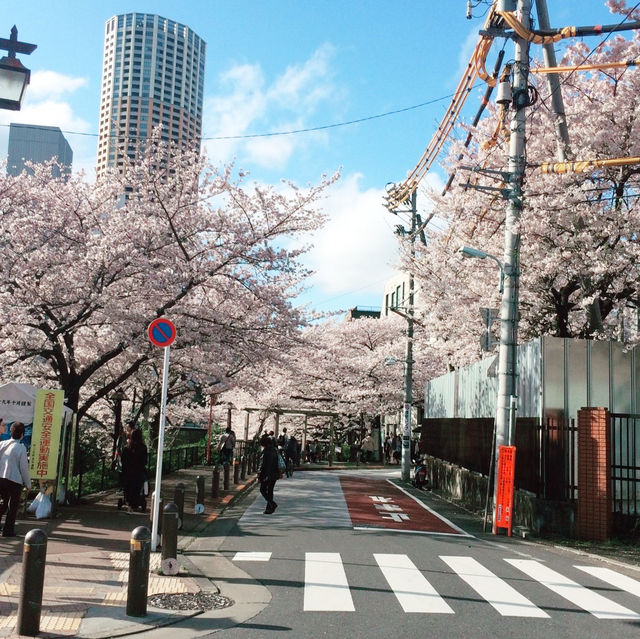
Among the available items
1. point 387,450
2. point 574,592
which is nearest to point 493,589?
point 574,592

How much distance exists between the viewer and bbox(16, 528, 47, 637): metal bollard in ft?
19.1

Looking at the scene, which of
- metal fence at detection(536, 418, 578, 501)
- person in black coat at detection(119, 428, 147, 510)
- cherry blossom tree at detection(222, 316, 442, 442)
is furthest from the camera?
cherry blossom tree at detection(222, 316, 442, 442)

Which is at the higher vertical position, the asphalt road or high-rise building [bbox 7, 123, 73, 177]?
high-rise building [bbox 7, 123, 73, 177]

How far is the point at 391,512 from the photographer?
16359mm

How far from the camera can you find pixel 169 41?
9769cm

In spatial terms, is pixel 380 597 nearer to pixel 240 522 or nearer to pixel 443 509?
pixel 240 522

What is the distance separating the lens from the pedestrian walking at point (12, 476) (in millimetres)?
10391

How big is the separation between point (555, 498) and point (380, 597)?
285 inches

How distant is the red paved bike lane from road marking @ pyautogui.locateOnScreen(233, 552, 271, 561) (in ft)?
11.6

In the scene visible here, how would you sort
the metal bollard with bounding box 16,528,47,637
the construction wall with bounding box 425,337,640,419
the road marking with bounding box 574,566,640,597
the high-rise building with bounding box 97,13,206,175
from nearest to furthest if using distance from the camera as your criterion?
the metal bollard with bounding box 16,528,47,637
the road marking with bounding box 574,566,640,597
the construction wall with bounding box 425,337,640,419
the high-rise building with bounding box 97,13,206,175

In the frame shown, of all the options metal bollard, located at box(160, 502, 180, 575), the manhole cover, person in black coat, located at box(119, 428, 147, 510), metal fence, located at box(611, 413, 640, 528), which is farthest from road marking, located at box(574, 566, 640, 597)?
person in black coat, located at box(119, 428, 147, 510)

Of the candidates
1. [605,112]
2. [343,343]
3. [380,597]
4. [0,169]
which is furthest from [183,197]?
[343,343]

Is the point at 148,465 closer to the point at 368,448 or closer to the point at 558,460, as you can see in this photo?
the point at 558,460

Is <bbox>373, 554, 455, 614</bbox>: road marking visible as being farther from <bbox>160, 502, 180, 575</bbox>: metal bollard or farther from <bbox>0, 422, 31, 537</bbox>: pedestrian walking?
<bbox>0, 422, 31, 537</bbox>: pedestrian walking
